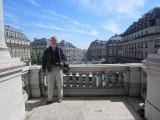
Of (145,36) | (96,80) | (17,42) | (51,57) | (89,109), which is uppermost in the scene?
(145,36)

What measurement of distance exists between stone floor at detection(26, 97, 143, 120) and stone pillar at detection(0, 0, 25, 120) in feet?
2.25

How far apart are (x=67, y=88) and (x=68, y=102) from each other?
29.2 inches

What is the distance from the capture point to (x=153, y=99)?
11.5ft

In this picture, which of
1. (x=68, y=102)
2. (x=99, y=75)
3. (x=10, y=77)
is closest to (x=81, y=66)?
(x=99, y=75)

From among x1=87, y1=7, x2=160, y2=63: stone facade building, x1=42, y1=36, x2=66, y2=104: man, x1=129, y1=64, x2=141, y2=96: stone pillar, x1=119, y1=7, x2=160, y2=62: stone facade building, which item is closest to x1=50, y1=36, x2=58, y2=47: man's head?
x1=42, y1=36, x2=66, y2=104: man

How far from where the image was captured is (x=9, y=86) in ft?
10.8

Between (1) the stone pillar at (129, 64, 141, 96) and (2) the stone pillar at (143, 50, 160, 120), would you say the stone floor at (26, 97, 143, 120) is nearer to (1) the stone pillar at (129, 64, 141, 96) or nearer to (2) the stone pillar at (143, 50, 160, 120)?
(1) the stone pillar at (129, 64, 141, 96)

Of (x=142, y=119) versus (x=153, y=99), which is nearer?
(x=153, y=99)

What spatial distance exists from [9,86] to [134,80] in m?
3.71

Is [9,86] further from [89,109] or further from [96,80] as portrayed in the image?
[96,80]

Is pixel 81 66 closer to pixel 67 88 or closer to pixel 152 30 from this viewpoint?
pixel 67 88

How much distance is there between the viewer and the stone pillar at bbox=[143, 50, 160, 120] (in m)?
3.30

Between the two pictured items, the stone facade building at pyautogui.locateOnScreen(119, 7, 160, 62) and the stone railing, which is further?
the stone facade building at pyautogui.locateOnScreen(119, 7, 160, 62)

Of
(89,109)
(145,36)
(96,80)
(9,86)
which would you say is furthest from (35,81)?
(145,36)
